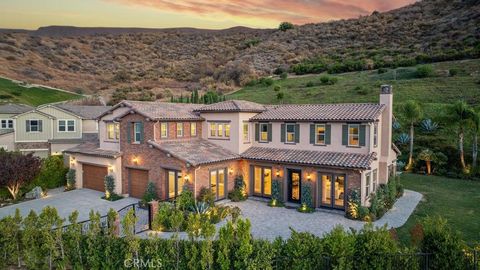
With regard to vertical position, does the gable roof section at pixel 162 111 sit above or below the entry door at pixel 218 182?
above

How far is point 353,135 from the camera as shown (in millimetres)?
20953

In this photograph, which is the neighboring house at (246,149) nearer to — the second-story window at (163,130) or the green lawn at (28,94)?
the second-story window at (163,130)

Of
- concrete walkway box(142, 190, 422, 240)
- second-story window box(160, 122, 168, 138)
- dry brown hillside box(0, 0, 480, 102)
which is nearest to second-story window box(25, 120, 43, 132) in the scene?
second-story window box(160, 122, 168, 138)

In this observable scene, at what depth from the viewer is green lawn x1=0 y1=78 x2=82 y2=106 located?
59.4 metres

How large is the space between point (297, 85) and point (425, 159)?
29693 mm

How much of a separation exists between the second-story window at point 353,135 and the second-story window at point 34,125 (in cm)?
2929

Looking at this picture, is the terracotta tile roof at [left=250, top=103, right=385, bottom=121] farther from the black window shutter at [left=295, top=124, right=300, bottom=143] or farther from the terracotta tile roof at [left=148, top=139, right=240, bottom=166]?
the terracotta tile roof at [left=148, top=139, right=240, bottom=166]

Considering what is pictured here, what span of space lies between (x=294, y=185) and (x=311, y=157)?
218 centimetres

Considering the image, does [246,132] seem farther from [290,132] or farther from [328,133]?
[328,133]

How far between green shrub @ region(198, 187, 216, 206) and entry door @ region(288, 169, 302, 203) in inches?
196

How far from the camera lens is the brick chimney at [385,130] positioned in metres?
21.9

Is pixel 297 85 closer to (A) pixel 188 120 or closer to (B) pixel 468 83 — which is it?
(B) pixel 468 83

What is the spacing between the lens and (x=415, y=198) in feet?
75.9

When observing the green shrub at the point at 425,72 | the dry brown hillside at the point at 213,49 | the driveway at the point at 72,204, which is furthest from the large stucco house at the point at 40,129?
the green shrub at the point at 425,72
